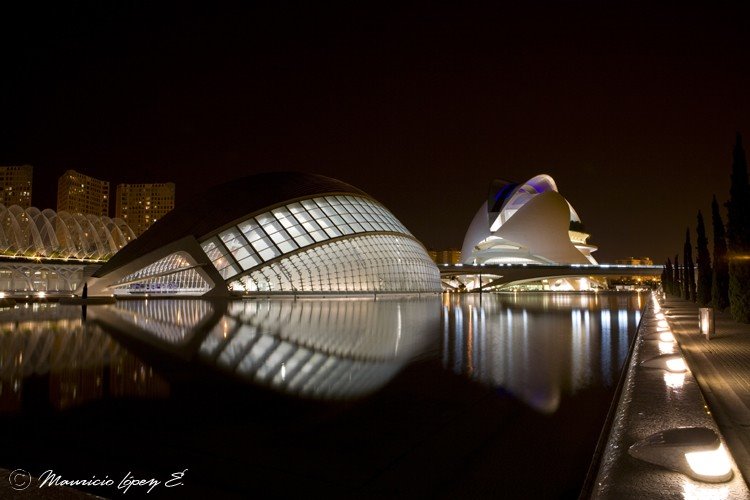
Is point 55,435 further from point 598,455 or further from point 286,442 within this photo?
point 598,455

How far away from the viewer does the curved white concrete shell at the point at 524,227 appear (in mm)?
78750

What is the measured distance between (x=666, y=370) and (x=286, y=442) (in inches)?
208

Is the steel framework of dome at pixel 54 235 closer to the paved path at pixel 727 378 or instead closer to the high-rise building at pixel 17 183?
the high-rise building at pixel 17 183

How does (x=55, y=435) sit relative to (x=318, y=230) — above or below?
below

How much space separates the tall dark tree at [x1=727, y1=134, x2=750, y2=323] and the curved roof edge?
89.2ft

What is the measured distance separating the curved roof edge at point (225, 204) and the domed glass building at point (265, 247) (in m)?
0.08

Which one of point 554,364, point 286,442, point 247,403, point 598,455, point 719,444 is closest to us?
point 719,444

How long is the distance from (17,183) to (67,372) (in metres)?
114

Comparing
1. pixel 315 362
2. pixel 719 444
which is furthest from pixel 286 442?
pixel 315 362

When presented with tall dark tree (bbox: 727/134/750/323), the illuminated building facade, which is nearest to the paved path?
tall dark tree (bbox: 727/134/750/323)

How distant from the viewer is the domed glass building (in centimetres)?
3516

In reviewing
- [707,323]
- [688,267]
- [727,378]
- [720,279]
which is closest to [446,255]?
[688,267]

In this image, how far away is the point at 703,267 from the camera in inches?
1242

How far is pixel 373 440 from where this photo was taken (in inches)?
187
